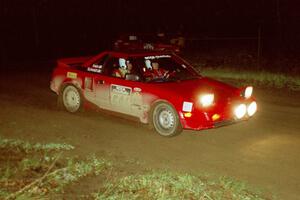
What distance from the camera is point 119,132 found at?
880 centimetres

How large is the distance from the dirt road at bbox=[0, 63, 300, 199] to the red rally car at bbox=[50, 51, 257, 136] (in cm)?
31

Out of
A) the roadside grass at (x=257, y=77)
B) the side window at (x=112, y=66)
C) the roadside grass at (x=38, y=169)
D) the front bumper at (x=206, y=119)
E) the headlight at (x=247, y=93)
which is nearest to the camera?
the roadside grass at (x=38, y=169)

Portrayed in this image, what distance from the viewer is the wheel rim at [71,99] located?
1015 centimetres

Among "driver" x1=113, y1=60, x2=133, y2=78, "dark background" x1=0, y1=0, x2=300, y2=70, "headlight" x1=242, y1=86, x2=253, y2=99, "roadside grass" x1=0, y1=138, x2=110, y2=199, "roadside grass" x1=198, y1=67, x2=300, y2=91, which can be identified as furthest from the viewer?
"dark background" x1=0, y1=0, x2=300, y2=70

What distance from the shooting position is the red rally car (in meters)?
8.16

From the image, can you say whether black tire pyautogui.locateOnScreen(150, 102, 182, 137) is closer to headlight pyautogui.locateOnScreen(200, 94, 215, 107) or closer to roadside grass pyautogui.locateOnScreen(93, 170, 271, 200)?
headlight pyautogui.locateOnScreen(200, 94, 215, 107)

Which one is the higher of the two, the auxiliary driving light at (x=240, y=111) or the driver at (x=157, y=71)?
Result: the driver at (x=157, y=71)

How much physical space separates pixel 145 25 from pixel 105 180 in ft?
101

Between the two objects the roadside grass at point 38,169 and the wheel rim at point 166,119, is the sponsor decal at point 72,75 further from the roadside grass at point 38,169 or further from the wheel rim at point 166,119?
the roadside grass at point 38,169

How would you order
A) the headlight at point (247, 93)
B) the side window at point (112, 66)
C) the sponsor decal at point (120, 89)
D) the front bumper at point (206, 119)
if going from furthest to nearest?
1. the side window at point (112, 66)
2. the sponsor decal at point (120, 89)
3. the headlight at point (247, 93)
4. the front bumper at point (206, 119)

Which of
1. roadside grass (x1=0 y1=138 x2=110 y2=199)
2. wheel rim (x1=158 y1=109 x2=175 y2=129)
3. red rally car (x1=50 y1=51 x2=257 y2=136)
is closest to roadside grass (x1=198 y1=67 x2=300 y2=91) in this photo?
red rally car (x1=50 y1=51 x2=257 y2=136)

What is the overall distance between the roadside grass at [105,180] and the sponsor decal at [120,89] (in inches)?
78.3

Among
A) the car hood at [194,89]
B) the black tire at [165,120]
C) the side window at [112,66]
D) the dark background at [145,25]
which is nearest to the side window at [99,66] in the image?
the side window at [112,66]

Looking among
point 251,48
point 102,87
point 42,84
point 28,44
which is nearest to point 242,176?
point 102,87
